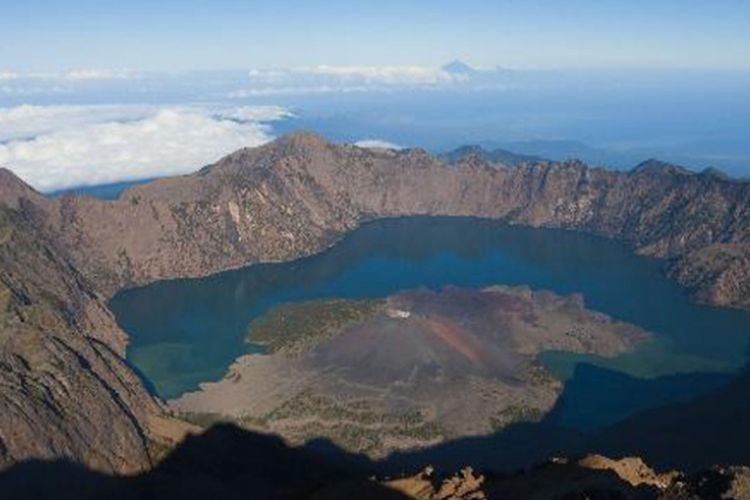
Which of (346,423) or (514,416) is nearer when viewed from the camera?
(346,423)

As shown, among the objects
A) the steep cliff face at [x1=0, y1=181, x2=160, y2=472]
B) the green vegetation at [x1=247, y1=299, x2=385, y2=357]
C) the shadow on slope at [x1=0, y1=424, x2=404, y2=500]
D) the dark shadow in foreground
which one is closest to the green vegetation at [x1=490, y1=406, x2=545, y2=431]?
the dark shadow in foreground

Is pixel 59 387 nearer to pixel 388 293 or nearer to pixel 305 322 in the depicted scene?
pixel 305 322

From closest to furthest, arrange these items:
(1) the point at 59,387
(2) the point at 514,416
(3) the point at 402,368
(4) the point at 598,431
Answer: (1) the point at 59,387 < (4) the point at 598,431 < (2) the point at 514,416 < (3) the point at 402,368

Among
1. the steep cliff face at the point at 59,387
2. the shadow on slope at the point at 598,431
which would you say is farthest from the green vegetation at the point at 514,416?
the steep cliff face at the point at 59,387

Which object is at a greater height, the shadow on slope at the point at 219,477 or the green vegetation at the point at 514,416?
the shadow on slope at the point at 219,477

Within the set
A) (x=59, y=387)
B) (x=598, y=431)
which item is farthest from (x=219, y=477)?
(x=598, y=431)

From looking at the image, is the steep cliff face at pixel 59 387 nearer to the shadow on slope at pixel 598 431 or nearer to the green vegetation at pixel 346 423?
the green vegetation at pixel 346 423

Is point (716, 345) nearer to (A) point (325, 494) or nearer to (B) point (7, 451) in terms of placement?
(A) point (325, 494)
